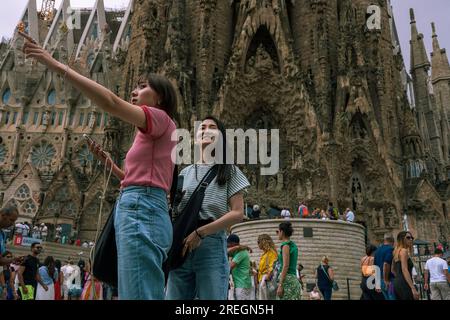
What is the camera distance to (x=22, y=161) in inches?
1389

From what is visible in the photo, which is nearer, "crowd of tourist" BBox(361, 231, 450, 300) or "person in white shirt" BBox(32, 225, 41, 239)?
"crowd of tourist" BBox(361, 231, 450, 300)

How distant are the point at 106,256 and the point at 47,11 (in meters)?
63.3

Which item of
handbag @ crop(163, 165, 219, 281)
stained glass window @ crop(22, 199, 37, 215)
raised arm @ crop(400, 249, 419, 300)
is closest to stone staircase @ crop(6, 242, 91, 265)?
stained glass window @ crop(22, 199, 37, 215)

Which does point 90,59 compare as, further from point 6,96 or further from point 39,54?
point 39,54

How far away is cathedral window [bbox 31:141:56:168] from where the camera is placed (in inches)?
1409

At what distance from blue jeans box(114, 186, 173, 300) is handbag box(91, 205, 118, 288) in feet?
0.34

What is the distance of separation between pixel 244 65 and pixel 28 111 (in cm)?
2311

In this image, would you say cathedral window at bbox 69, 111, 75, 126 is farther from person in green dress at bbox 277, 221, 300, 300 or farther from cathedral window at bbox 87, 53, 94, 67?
person in green dress at bbox 277, 221, 300, 300

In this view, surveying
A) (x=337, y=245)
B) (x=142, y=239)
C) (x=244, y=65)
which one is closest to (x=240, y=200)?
(x=142, y=239)

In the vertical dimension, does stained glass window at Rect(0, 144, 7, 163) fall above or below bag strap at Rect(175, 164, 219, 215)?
above

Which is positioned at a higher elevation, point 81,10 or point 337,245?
point 81,10

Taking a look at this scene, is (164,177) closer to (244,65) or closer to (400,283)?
(400,283)

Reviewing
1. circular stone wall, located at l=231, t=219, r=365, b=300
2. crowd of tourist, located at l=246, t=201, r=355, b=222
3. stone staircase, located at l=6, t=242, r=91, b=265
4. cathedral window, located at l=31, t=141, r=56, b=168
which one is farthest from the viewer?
cathedral window, located at l=31, t=141, r=56, b=168
